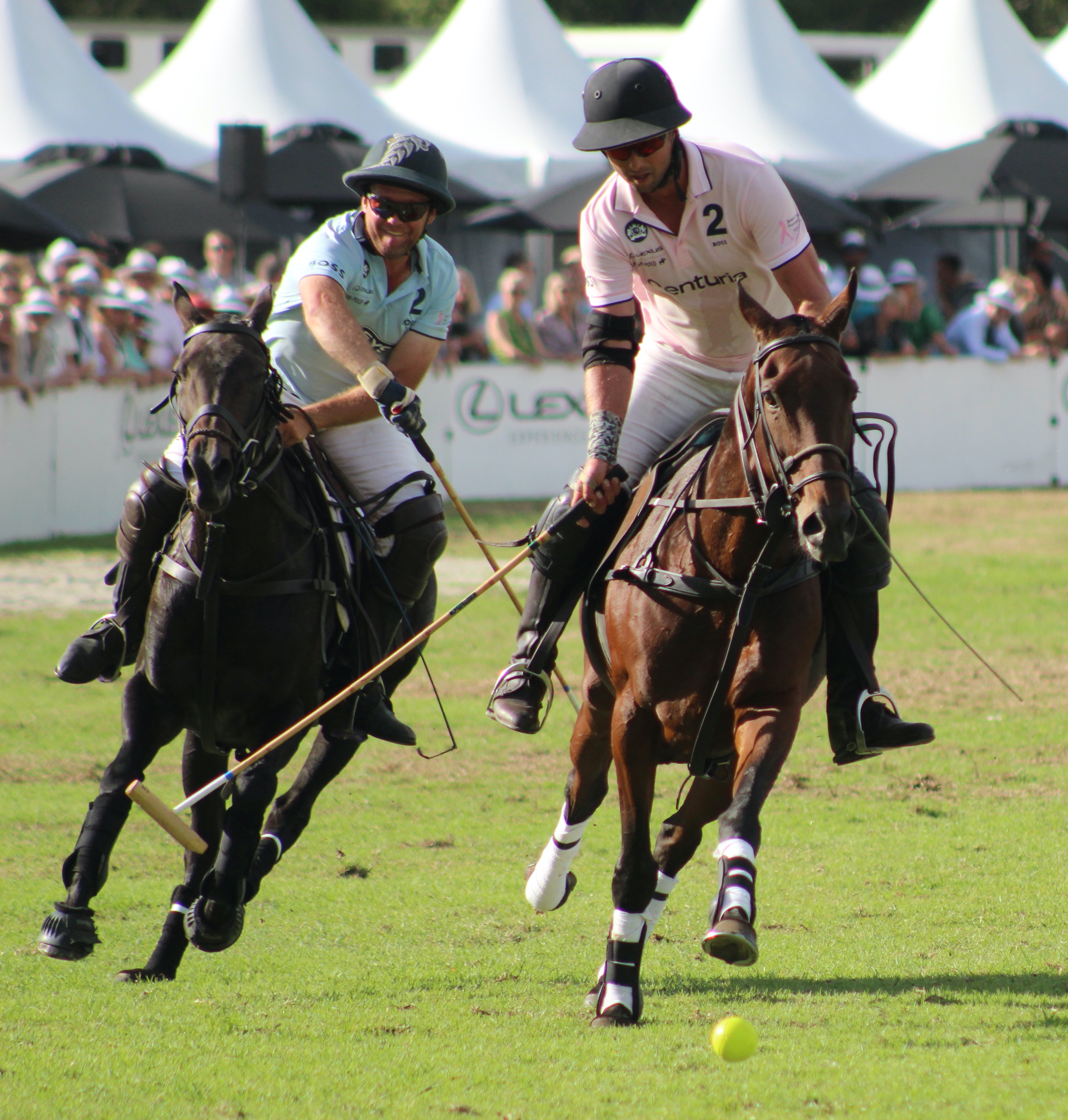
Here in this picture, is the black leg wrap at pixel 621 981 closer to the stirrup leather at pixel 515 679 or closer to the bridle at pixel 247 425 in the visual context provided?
the stirrup leather at pixel 515 679

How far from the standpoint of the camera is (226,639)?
18.1ft

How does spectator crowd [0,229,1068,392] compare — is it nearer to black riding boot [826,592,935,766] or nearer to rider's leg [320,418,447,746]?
rider's leg [320,418,447,746]

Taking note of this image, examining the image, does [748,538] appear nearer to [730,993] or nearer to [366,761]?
[730,993]

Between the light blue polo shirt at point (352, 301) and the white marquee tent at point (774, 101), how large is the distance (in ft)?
66.0

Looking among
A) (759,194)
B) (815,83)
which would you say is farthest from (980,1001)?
(815,83)

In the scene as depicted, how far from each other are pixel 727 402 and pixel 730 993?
212cm

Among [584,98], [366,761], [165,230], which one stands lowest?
[366,761]

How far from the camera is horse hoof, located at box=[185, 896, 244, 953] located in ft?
17.6

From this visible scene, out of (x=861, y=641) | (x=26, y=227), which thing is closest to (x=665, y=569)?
(x=861, y=641)

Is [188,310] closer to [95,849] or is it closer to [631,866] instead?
[95,849]

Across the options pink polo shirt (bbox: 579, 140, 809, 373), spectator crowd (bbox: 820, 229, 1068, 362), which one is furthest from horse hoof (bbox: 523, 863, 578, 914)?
spectator crowd (bbox: 820, 229, 1068, 362)

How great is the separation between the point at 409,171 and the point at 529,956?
286 cm

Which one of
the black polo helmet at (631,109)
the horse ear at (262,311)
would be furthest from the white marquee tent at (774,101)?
the horse ear at (262,311)

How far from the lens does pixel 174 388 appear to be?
534 centimetres
